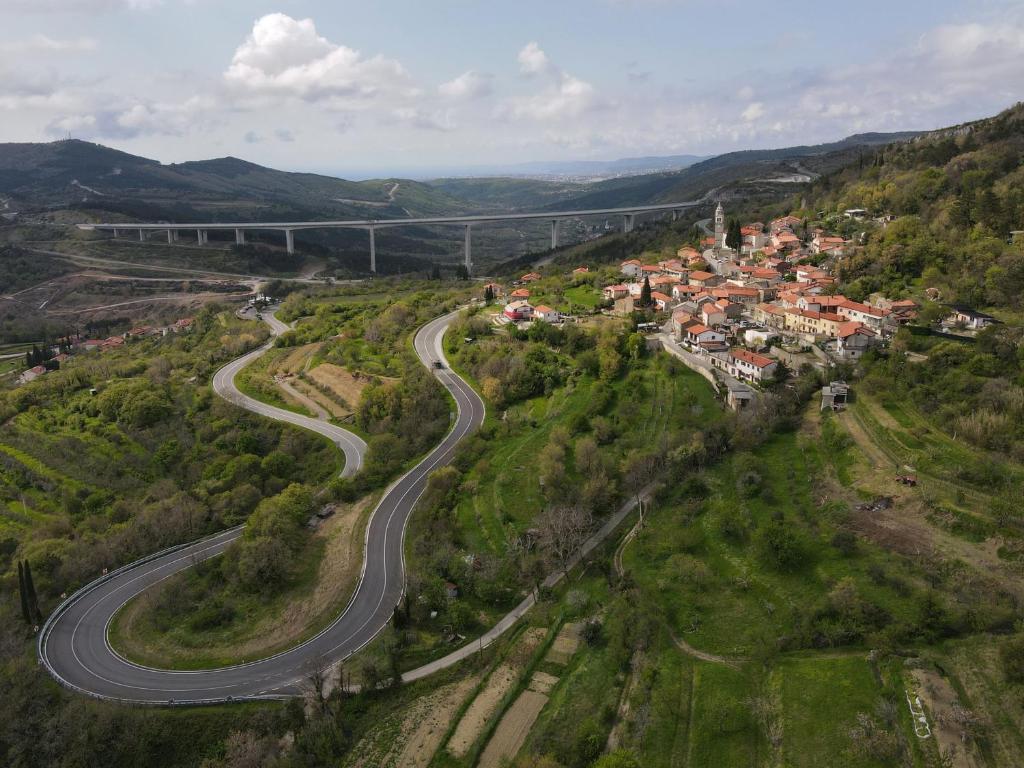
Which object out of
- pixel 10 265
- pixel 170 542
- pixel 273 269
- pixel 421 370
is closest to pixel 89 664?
pixel 170 542

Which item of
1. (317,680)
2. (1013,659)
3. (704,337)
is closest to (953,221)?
(704,337)

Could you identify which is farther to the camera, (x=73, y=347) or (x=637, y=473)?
(x=73, y=347)

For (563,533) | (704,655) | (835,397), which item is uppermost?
(835,397)

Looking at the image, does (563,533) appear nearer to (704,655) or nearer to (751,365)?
(704,655)

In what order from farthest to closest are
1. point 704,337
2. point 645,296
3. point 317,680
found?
point 645,296 → point 704,337 → point 317,680

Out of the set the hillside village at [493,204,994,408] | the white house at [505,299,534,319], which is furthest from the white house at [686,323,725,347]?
the white house at [505,299,534,319]

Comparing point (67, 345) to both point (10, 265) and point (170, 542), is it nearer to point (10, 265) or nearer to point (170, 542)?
point (10, 265)

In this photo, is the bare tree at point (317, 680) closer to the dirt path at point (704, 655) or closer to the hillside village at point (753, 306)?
the dirt path at point (704, 655)
